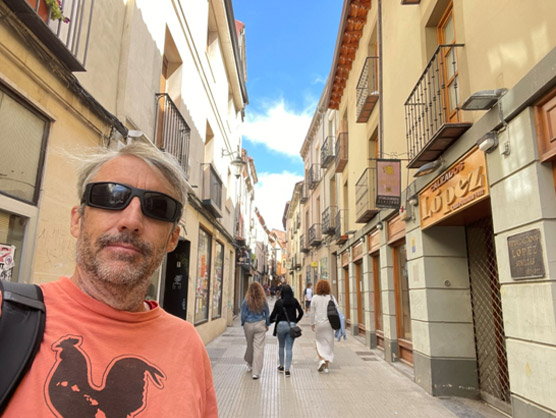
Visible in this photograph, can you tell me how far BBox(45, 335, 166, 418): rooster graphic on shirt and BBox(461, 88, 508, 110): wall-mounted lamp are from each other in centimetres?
434

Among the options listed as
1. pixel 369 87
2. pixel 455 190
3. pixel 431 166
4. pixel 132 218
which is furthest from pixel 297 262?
pixel 132 218

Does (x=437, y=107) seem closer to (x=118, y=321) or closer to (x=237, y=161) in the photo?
(x=118, y=321)

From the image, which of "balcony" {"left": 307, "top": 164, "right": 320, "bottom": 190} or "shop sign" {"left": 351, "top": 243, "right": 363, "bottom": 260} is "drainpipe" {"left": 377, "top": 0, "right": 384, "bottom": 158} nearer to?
"shop sign" {"left": 351, "top": 243, "right": 363, "bottom": 260}

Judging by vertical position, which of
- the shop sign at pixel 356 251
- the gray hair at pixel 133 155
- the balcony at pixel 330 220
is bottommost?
the gray hair at pixel 133 155

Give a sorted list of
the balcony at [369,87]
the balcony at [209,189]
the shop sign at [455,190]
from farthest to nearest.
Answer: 1. the balcony at [369,87]
2. the balcony at [209,189]
3. the shop sign at [455,190]

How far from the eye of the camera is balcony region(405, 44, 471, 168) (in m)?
5.42

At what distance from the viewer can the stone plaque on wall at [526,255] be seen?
3.49 meters

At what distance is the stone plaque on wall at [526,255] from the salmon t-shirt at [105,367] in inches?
136

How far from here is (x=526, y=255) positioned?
3.67 m

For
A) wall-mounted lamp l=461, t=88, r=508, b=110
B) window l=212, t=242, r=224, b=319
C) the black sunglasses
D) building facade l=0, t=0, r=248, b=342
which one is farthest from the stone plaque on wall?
window l=212, t=242, r=224, b=319

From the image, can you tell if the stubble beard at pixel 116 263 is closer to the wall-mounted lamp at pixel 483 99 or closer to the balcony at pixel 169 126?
the wall-mounted lamp at pixel 483 99

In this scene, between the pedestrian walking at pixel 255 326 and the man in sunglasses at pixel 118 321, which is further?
the pedestrian walking at pixel 255 326

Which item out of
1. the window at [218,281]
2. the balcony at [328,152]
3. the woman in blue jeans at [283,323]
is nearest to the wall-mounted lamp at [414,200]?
the woman in blue jeans at [283,323]

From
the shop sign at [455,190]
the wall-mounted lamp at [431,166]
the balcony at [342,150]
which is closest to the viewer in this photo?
the shop sign at [455,190]
